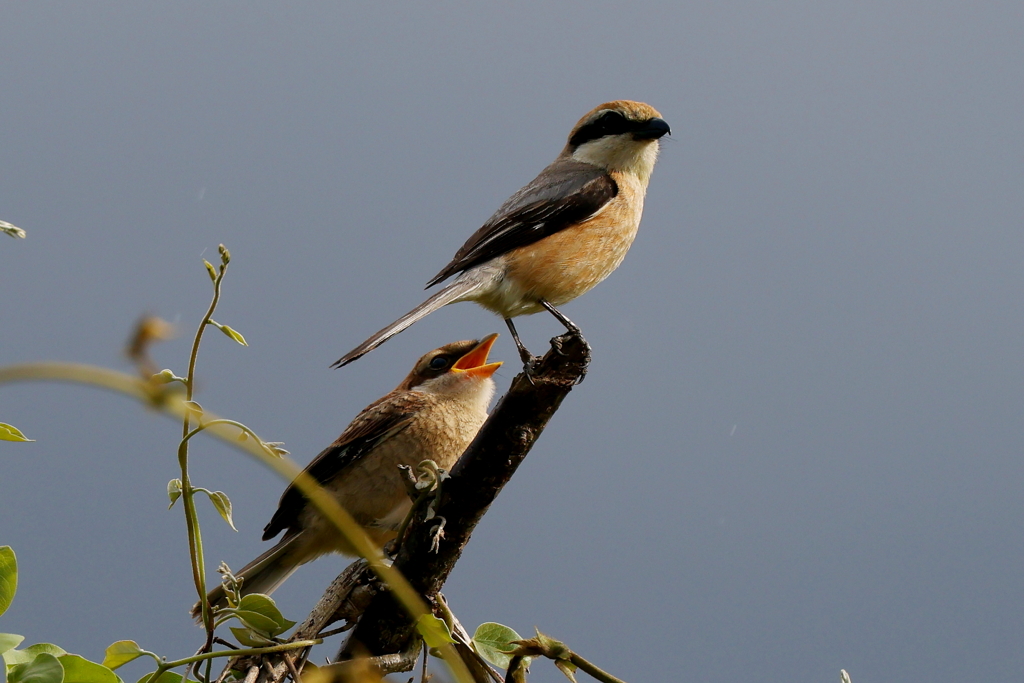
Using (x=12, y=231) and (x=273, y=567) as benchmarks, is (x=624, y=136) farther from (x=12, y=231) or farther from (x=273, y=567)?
(x=12, y=231)

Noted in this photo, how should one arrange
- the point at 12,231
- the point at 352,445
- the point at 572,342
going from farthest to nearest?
the point at 352,445
the point at 572,342
the point at 12,231

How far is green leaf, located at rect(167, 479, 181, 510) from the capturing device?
191cm

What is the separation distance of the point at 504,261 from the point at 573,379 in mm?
1364

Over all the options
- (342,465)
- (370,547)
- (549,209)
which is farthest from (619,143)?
(370,547)

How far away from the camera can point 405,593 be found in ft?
4.14

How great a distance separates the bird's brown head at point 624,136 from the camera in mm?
5062

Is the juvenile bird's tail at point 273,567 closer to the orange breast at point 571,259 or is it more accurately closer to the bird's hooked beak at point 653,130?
the orange breast at point 571,259

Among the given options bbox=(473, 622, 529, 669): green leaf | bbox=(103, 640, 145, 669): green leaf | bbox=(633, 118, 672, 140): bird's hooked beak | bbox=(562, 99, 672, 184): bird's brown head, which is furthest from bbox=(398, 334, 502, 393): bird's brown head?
bbox=(103, 640, 145, 669): green leaf

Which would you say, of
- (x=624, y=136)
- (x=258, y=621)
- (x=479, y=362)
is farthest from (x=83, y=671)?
(x=624, y=136)

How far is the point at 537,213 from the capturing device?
14.6ft

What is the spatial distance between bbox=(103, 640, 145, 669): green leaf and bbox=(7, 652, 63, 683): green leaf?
442 mm

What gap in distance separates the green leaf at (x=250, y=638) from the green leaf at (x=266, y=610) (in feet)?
0.10

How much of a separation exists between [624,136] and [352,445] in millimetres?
2296

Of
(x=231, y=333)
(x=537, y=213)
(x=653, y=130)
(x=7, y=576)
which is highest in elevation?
(x=653, y=130)
